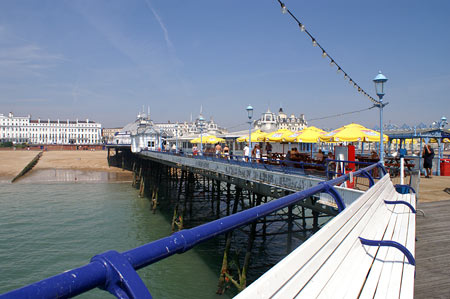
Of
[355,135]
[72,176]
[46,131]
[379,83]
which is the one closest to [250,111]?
[355,135]

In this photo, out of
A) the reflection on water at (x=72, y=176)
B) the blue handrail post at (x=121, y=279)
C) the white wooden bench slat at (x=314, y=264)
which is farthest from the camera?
the reflection on water at (x=72, y=176)

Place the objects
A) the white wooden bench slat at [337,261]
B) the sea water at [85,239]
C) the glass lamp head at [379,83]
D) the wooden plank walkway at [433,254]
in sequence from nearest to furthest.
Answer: the white wooden bench slat at [337,261] → the wooden plank walkway at [433,254] → the glass lamp head at [379,83] → the sea water at [85,239]

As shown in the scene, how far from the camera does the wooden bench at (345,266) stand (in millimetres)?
1690

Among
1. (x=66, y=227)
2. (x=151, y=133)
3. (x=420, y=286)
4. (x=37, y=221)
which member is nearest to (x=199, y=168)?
(x=66, y=227)

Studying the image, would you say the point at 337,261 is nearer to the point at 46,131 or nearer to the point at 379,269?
the point at 379,269

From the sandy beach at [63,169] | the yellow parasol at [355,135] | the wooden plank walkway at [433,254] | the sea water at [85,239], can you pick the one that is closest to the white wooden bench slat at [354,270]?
the wooden plank walkway at [433,254]

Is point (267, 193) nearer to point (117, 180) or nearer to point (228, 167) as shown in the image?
point (228, 167)

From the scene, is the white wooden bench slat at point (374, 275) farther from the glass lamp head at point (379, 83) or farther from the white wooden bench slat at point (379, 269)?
the glass lamp head at point (379, 83)

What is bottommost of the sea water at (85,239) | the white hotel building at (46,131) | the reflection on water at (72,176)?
the sea water at (85,239)

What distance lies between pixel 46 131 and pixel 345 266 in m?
163

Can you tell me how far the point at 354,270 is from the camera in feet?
8.43

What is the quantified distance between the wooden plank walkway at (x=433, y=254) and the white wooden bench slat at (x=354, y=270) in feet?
1.85

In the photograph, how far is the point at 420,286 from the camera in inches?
127

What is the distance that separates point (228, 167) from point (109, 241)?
23.4ft
